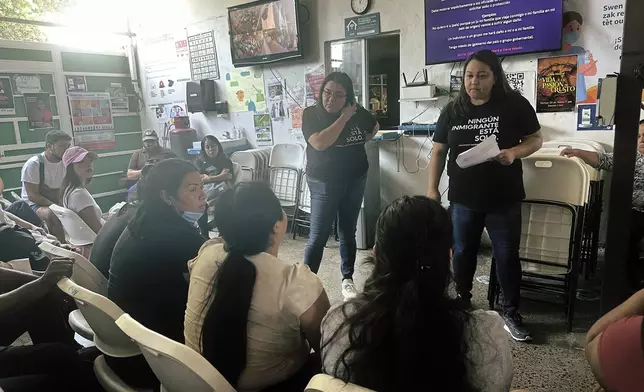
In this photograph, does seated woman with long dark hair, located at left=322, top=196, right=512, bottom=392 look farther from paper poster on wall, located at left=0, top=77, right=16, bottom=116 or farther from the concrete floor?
paper poster on wall, located at left=0, top=77, right=16, bottom=116

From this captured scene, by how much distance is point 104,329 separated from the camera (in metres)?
1.37

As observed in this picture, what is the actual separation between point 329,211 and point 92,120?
173 inches

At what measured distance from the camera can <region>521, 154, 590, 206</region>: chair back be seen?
2.43 meters

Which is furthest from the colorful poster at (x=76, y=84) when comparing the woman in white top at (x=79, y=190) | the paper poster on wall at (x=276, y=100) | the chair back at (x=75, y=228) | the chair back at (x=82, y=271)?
the chair back at (x=82, y=271)

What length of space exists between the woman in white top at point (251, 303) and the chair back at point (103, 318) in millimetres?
215

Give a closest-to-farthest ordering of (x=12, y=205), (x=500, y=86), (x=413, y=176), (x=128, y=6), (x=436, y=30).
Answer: (x=500, y=86) < (x=12, y=205) < (x=436, y=30) < (x=413, y=176) < (x=128, y=6)

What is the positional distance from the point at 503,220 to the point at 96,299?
1.80 meters

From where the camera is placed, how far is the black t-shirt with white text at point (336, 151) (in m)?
2.63

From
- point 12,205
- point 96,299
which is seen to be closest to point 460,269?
point 96,299

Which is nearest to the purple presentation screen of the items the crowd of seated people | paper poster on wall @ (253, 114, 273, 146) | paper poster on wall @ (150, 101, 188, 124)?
paper poster on wall @ (253, 114, 273, 146)

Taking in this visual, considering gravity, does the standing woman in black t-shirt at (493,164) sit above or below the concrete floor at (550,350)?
above

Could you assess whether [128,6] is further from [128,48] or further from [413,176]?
[413,176]

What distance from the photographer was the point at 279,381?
130cm

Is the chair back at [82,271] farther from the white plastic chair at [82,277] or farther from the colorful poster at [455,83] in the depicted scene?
the colorful poster at [455,83]
